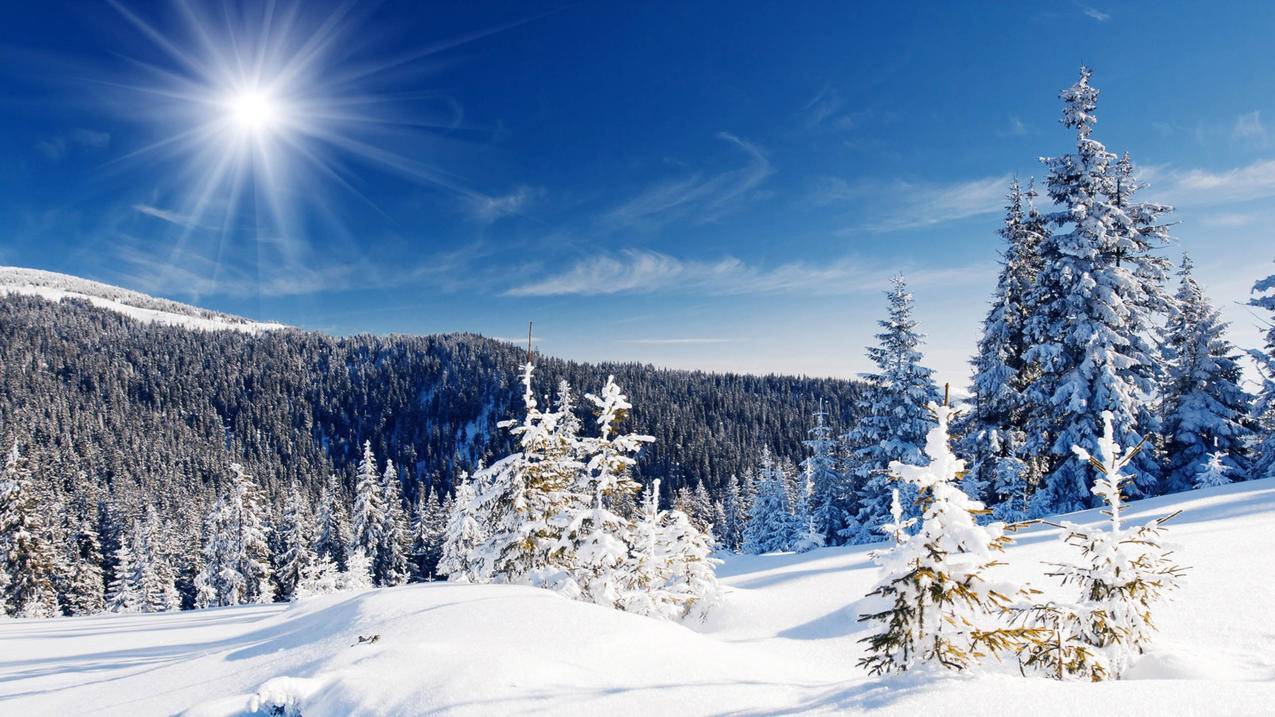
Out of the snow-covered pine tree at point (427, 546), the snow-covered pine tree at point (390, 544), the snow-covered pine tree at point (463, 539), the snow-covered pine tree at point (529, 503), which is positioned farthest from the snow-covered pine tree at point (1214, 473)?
the snow-covered pine tree at point (427, 546)

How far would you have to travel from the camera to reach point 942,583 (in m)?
4.09

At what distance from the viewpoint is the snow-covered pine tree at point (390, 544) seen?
56094mm

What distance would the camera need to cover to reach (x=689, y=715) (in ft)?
12.2

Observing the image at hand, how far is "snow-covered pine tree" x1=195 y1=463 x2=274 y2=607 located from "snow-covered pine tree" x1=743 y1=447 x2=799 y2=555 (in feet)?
128

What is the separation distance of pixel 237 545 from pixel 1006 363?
51.0m

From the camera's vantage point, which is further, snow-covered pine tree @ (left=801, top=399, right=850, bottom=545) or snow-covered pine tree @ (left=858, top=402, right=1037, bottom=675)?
snow-covered pine tree @ (left=801, top=399, right=850, bottom=545)

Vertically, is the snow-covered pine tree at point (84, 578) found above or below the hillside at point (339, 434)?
below

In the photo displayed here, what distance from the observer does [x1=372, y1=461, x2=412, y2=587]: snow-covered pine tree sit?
56.1m

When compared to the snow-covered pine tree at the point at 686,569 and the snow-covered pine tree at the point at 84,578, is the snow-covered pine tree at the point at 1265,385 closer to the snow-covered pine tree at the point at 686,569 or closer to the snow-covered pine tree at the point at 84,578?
the snow-covered pine tree at the point at 686,569

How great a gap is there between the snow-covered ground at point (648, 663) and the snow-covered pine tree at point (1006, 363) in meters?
9.33

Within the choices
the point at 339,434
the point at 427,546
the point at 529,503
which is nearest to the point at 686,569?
the point at 529,503

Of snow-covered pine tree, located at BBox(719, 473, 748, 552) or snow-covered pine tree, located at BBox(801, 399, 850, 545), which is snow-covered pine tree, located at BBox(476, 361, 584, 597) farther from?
snow-covered pine tree, located at BBox(719, 473, 748, 552)

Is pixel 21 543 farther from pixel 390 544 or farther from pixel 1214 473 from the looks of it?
pixel 1214 473

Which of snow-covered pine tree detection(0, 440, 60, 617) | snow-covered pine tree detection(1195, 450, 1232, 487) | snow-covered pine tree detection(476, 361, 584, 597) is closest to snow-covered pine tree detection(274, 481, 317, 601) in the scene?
snow-covered pine tree detection(0, 440, 60, 617)
